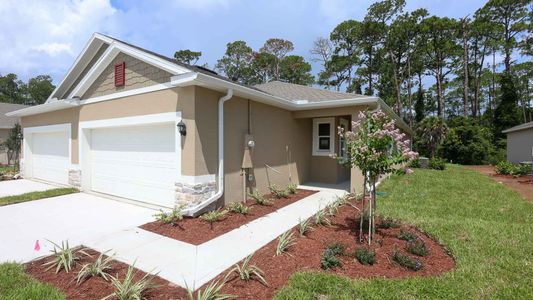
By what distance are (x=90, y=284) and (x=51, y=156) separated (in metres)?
9.81

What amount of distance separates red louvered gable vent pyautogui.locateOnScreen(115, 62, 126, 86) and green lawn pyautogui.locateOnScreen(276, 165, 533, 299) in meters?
6.84

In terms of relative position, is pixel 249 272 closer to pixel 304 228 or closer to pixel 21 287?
pixel 304 228

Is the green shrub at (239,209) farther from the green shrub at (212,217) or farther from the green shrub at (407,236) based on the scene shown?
the green shrub at (407,236)

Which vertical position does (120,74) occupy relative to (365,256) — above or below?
above

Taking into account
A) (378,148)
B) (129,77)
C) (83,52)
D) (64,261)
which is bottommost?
(64,261)

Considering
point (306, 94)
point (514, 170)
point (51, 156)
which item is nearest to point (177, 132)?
point (306, 94)

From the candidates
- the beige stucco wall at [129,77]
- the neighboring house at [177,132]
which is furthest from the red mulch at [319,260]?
the beige stucco wall at [129,77]

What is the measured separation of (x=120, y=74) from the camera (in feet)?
24.0

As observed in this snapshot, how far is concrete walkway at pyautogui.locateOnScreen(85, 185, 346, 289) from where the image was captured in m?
3.54

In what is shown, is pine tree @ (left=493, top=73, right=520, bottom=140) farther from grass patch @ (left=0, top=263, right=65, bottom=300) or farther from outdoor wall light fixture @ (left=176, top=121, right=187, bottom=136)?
grass patch @ (left=0, top=263, right=65, bottom=300)

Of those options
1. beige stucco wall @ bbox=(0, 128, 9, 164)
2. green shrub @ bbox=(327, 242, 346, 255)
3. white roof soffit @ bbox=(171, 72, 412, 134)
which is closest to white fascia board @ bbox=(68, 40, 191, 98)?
white roof soffit @ bbox=(171, 72, 412, 134)

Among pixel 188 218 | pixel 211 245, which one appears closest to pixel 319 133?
pixel 188 218

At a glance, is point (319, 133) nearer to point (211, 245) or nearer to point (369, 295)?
point (211, 245)

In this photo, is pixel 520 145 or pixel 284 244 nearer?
pixel 284 244
